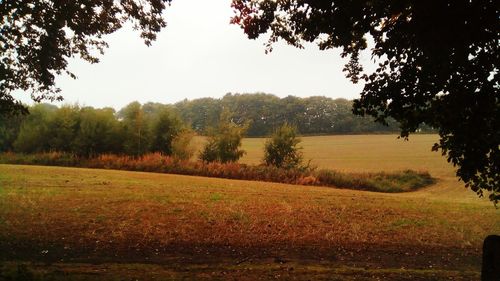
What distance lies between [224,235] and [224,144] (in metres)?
37.8

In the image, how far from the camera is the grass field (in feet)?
28.5

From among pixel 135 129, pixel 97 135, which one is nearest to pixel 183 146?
pixel 135 129

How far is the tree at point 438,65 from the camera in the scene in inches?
261

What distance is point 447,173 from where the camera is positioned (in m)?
46.6

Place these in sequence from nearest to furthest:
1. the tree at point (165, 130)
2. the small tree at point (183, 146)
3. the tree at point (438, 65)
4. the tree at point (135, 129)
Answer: the tree at point (438, 65)
the small tree at point (183, 146)
the tree at point (135, 129)
the tree at point (165, 130)

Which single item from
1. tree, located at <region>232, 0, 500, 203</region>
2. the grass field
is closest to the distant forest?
the grass field

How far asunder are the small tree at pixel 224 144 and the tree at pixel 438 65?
40873 millimetres

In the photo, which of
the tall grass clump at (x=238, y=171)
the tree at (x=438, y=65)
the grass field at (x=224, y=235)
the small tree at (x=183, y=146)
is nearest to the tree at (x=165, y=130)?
the small tree at (x=183, y=146)

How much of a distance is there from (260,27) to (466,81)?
4.52 metres

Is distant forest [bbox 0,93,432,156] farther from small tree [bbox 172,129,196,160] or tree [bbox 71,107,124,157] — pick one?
small tree [bbox 172,129,196,160]

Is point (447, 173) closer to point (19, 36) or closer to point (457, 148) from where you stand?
point (457, 148)

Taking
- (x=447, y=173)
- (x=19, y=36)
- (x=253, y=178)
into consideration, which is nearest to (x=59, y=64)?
(x=19, y=36)

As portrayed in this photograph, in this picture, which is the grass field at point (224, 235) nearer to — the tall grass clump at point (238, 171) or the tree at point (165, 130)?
the tall grass clump at point (238, 171)

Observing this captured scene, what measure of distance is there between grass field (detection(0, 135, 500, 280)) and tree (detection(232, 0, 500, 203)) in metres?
3.19
